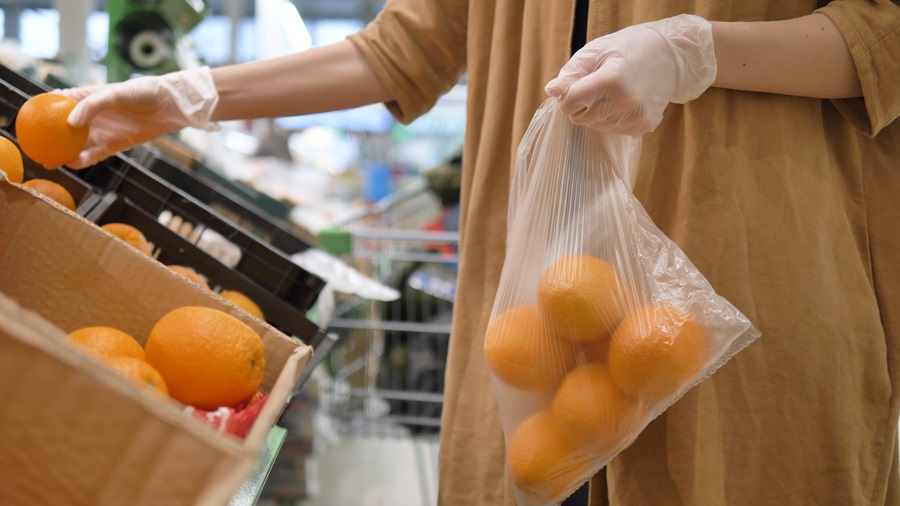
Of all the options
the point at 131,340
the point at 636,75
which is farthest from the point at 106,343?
the point at 636,75

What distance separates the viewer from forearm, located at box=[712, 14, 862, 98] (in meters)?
0.96

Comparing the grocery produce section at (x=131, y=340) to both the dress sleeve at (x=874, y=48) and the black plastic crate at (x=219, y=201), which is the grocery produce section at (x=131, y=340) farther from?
the dress sleeve at (x=874, y=48)

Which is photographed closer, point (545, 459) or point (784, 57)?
point (545, 459)

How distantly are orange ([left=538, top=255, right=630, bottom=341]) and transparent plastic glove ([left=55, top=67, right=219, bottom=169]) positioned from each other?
0.69 metres

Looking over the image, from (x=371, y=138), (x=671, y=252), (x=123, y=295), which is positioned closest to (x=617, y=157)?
(x=671, y=252)

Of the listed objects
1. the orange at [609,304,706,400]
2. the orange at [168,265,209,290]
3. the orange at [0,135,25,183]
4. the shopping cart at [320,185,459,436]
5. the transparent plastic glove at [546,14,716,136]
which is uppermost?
the transparent plastic glove at [546,14,716,136]

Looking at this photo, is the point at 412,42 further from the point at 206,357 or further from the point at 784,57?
the point at 206,357

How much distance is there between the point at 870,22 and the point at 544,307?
1.87ft

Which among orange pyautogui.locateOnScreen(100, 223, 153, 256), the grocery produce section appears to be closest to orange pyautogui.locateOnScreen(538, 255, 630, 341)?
the grocery produce section

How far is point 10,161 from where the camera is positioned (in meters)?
0.93

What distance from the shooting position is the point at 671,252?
2.94 ft

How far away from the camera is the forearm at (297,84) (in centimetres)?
128

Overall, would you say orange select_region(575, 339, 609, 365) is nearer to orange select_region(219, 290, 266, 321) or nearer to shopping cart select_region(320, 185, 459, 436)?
orange select_region(219, 290, 266, 321)

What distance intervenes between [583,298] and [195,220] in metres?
0.77
